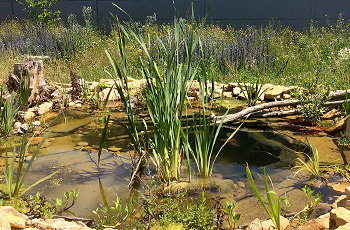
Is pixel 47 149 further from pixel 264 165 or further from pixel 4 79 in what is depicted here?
pixel 4 79

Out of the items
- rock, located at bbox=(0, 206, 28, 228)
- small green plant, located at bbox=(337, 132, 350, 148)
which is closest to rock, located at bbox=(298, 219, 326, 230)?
rock, located at bbox=(0, 206, 28, 228)

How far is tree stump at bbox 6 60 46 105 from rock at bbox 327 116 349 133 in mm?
4526

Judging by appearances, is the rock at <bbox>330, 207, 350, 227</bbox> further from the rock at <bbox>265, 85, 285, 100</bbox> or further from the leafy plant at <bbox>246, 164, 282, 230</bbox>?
the rock at <bbox>265, 85, 285, 100</bbox>

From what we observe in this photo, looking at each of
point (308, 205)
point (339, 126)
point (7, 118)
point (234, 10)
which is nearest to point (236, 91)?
point (339, 126)

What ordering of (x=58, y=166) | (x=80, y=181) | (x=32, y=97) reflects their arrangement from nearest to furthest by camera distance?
(x=80, y=181), (x=58, y=166), (x=32, y=97)

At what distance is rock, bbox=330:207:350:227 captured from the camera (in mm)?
1938

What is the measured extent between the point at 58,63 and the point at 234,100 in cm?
414

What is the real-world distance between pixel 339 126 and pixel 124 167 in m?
2.70

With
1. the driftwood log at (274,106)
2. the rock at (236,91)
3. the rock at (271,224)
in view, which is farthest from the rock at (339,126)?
the rock at (271,224)

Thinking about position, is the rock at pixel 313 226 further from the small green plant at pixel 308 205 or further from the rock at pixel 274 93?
the rock at pixel 274 93

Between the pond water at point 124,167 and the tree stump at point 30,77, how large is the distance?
1.37 metres

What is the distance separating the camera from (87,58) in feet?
29.4

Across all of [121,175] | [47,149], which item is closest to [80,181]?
[121,175]

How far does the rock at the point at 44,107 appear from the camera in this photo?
19.4ft
